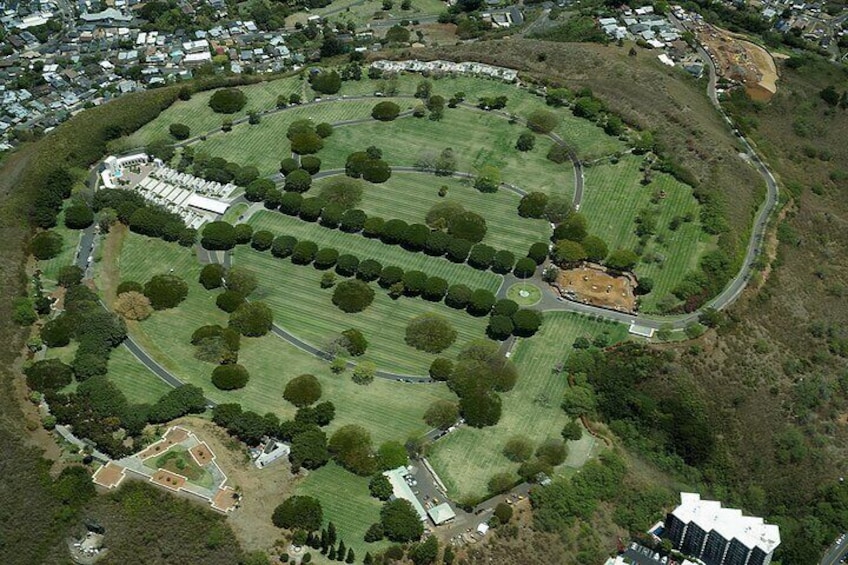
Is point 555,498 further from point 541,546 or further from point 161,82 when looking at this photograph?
point 161,82

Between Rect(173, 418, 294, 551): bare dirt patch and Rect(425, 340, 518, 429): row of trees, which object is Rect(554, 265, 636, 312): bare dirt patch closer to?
Rect(425, 340, 518, 429): row of trees

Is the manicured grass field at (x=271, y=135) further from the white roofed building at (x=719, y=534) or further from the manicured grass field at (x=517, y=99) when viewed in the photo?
the white roofed building at (x=719, y=534)

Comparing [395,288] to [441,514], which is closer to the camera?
[441,514]

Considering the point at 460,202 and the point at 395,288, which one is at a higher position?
the point at 460,202

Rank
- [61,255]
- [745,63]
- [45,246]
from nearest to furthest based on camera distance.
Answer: [45,246] → [61,255] → [745,63]

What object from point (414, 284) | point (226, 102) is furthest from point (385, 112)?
A: point (414, 284)

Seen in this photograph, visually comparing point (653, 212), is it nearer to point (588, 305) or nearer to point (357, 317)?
point (588, 305)

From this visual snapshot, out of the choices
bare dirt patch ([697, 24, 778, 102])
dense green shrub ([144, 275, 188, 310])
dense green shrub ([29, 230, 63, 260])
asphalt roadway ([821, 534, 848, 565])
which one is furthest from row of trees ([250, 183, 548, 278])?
bare dirt patch ([697, 24, 778, 102])
